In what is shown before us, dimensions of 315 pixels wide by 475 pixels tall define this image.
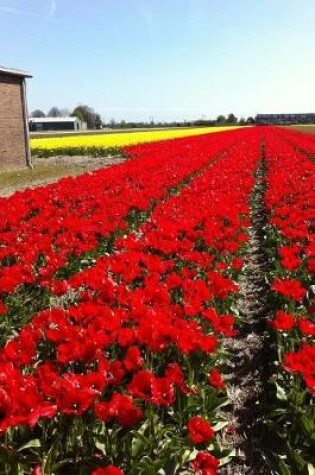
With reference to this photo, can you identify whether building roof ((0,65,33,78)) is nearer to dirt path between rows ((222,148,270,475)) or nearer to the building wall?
the building wall

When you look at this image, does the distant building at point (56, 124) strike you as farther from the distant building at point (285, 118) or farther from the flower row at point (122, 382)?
the flower row at point (122, 382)

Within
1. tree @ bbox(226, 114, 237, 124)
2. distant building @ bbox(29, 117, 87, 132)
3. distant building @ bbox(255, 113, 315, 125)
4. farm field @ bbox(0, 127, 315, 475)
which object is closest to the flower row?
farm field @ bbox(0, 127, 315, 475)

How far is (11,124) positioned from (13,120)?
300 mm

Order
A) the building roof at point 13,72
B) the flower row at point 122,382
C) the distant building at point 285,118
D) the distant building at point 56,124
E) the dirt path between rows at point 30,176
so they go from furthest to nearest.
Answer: the distant building at point 285,118, the distant building at point 56,124, the building roof at point 13,72, the dirt path between rows at point 30,176, the flower row at point 122,382

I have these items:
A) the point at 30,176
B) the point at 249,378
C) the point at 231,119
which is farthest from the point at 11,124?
the point at 231,119

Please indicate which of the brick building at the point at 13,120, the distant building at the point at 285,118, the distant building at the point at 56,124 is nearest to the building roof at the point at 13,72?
the brick building at the point at 13,120

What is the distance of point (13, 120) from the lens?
81.4 feet

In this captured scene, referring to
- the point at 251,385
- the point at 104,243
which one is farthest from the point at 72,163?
the point at 251,385

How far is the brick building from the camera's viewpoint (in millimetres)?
23922

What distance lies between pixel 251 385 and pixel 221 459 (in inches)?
46.0

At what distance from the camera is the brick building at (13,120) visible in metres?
23.9

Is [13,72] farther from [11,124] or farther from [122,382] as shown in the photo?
[122,382]

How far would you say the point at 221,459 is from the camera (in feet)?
11.1

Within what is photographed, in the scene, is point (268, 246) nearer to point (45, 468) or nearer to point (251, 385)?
point (251, 385)
